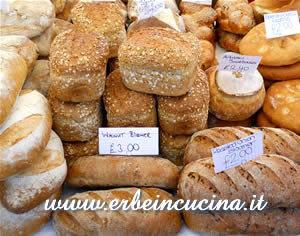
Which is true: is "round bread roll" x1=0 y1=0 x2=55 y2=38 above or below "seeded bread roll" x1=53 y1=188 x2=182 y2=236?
above

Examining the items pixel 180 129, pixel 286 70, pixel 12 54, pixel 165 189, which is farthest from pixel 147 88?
pixel 286 70

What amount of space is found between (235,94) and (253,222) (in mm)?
742

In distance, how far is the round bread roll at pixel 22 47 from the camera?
1.68 m

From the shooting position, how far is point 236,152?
142 centimetres

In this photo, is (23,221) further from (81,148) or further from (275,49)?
(275,49)

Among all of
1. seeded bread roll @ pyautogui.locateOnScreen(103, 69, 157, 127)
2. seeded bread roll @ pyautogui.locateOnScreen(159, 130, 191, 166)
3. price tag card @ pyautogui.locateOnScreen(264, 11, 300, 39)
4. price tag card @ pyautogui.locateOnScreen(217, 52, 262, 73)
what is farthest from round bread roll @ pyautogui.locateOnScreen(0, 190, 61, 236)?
price tag card @ pyautogui.locateOnScreen(264, 11, 300, 39)

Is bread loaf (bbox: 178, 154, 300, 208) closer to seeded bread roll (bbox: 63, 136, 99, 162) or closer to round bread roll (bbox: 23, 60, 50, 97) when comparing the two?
seeded bread roll (bbox: 63, 136, 99, 162)

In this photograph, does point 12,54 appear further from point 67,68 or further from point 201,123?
point 201,123

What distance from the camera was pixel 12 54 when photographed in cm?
157

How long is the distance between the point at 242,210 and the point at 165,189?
40 cm

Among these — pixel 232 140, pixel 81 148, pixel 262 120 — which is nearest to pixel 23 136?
pixel 81 148

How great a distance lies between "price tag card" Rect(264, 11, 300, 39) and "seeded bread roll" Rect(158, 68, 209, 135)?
71 cm

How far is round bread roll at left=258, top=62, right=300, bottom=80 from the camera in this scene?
2.06 meters

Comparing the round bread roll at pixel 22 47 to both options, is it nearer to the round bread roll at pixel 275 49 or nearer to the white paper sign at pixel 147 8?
the white paper sign at pixel 147 8
